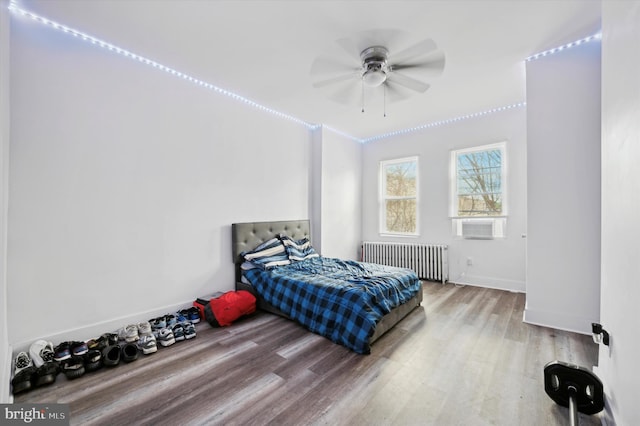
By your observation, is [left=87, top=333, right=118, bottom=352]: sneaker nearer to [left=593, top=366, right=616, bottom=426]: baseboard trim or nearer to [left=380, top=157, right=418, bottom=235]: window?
[left=593, top=366, right=616, bottom=426]: baseboard trim

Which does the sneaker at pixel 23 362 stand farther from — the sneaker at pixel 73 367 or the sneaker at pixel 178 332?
the sneaker at pixel 178 332

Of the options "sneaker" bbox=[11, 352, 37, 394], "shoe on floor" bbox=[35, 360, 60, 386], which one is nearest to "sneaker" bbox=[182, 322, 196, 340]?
"shoe on floor" bbox=[35, 360, 60, 386]

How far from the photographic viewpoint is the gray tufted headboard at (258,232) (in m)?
3.45

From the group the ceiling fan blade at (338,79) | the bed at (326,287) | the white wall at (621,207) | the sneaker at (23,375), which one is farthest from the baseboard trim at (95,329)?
the white wall at (621,207)

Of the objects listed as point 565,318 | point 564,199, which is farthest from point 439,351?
point 564,199

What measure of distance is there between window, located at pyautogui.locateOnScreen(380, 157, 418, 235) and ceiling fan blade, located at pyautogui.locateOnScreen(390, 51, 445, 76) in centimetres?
260

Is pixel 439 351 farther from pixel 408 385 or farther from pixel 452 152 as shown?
pixel 452 152

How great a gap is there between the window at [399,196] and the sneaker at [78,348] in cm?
458

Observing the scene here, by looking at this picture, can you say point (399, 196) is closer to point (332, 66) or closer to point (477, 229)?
point (477, 229)

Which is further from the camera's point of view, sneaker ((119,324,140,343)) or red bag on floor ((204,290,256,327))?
red bag on floor ((204,290,256,327))

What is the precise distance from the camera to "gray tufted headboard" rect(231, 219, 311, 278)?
345 centimetres

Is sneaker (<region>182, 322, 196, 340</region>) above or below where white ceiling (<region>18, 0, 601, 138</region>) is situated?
below

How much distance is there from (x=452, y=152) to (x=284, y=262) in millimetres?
3337

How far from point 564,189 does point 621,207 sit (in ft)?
5.16
